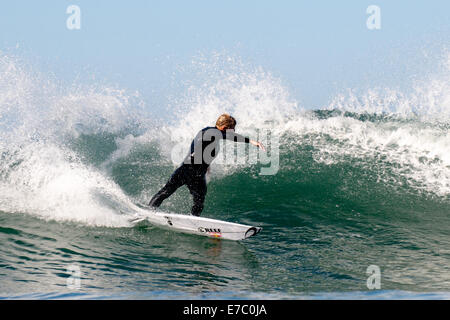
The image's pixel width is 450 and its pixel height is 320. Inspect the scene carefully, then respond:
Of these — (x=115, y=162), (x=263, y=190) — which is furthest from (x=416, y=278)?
(x=115, y=162)

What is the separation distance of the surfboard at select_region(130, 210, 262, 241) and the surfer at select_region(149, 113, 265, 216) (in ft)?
0.86

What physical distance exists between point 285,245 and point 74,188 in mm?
3663

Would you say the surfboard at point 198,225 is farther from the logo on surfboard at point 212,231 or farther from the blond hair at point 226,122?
the blond hair at point 226,122

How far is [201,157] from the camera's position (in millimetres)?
7059

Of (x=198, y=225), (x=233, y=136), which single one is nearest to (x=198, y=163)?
(x=233, y=136)

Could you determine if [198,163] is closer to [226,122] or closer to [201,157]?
[201,157]

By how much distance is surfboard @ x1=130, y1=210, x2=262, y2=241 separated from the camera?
6.55 metres

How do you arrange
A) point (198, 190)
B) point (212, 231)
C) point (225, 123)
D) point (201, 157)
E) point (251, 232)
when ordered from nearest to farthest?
point (251, 232)
point (212, 231)
point (225, 123)
point (201, 157)
point (198, 190)

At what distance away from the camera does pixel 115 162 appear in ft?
43.0

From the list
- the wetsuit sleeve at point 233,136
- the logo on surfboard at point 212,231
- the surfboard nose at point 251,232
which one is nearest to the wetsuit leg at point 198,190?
the logo on surfboard at point 212,231

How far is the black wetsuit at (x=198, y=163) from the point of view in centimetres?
696

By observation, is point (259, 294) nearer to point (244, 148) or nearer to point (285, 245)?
point (285, 245)

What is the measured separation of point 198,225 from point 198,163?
0.92 m

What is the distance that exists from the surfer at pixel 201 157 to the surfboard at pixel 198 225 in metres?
0.26
